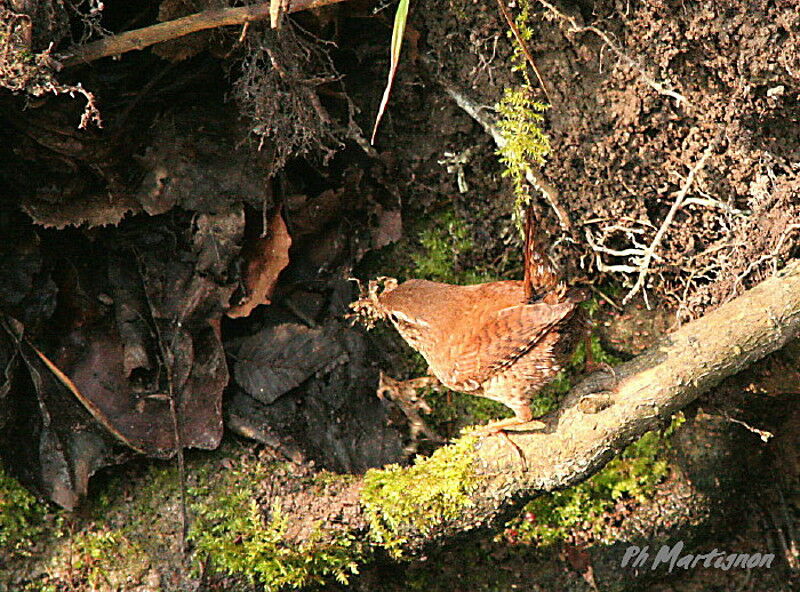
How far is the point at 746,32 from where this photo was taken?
2779 millimetres

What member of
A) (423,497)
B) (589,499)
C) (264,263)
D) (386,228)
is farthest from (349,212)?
(589,499)

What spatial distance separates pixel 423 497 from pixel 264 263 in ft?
3.76

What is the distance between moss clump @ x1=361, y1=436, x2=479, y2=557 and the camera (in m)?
2.97

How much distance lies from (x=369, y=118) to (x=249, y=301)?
925 millimetres

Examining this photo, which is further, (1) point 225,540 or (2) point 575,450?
(1) point 225,540

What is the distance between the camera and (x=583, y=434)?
2924 mm

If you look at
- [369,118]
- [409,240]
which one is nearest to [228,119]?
[369,118]

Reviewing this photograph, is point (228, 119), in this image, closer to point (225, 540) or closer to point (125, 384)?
point (125, 384)

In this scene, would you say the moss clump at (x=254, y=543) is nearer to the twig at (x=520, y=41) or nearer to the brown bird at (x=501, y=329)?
the brown bird at (x=501, y=329)

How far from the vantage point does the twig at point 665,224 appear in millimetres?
3027

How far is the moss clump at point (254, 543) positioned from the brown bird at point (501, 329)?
758 mm

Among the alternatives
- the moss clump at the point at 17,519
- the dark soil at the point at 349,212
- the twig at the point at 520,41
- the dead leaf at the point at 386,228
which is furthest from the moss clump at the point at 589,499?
the moss clump at the point at 17,519

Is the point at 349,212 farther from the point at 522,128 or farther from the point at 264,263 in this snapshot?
the point at 522,128

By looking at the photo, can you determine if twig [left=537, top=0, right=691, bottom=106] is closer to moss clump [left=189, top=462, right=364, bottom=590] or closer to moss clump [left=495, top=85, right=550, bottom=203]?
moss clump [left=495, top=85, right=550, bottom=203]
